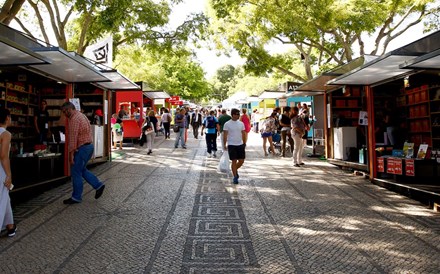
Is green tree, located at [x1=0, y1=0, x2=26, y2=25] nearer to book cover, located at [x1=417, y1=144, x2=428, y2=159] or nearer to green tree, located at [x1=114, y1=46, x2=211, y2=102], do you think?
book cover, located at [x1=417, y1=144, x2=428, y2=159]

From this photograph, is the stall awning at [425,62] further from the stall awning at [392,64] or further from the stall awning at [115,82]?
the stall awning at [115,82]

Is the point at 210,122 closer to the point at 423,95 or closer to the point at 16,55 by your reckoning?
the point at 423,95

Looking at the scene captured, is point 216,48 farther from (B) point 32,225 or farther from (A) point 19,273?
(A) point 19,273

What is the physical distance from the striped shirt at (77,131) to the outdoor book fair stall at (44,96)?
3.27 feet

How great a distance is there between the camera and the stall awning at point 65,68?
6667mm

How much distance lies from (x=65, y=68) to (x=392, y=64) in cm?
612

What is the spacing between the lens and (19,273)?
365 cm

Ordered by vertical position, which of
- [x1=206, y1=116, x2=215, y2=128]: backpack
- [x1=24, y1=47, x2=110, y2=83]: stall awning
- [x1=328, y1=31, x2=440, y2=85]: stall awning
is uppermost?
[x1=24, y1=47, x2=110, y2=83]: stall awning

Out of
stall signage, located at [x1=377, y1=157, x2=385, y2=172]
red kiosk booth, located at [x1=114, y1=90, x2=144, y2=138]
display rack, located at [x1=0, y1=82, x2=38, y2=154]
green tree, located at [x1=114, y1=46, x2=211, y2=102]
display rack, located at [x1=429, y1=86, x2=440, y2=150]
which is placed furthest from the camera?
green tree, located at [x1=114, y1=46, x2=211, y2=102]

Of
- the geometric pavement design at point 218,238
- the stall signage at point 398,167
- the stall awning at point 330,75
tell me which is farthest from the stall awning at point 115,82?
the stall signage at point 398,167

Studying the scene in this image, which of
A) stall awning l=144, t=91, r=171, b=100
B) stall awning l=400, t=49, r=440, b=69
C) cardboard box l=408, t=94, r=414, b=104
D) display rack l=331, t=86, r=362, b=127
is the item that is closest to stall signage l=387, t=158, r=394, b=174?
stall awning l=400, t=49, r=440, b=69

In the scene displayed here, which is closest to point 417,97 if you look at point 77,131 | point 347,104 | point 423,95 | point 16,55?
point 423,95

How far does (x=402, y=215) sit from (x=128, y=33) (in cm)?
1508

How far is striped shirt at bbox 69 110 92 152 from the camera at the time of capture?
A: 21.3 ft
